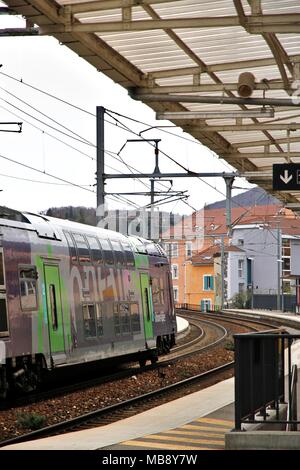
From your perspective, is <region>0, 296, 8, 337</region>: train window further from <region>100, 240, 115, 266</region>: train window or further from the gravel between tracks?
<region>100, 240, 115, 266</region>: train window

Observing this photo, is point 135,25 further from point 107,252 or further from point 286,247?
point 286,247

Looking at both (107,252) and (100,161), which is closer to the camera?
(107,252)

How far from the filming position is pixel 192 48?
14.6 m

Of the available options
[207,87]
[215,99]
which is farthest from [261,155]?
[215,99]

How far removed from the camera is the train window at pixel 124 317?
74.2ft

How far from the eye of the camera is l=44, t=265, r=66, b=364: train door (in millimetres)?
17750

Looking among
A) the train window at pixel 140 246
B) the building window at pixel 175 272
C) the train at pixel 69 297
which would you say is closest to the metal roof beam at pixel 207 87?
the train at pixel 69 297

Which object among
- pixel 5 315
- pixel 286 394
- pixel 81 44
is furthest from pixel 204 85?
pixel 286 394

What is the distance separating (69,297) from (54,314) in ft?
3.24

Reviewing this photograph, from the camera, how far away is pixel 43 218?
18609mm

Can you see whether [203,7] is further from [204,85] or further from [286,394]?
[286,394]

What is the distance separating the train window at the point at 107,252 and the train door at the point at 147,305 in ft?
8.90

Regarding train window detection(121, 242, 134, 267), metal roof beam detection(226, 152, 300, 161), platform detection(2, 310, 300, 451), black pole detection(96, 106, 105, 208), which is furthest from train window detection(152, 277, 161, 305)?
platform detection(2, 310, 300, 451)
